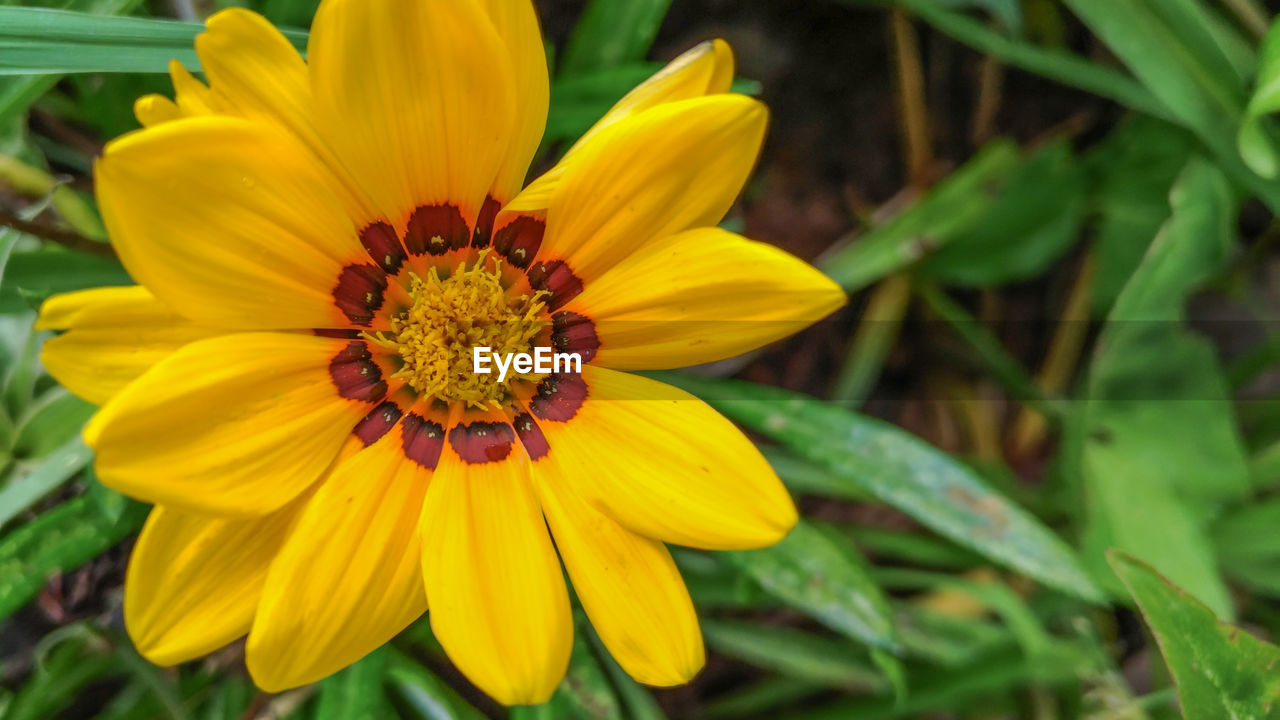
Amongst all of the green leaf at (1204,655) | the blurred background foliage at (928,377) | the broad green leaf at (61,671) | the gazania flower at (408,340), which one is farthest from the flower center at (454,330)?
the green leaf at (1204,655)

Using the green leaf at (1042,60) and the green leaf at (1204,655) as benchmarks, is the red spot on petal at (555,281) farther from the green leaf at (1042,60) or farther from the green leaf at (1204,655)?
the green leaf at (1042,60)

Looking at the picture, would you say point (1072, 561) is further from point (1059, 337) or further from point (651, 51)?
point (651, 51)

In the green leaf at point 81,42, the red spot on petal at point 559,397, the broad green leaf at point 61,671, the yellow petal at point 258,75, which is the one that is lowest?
the broad green leaf at point 61,671

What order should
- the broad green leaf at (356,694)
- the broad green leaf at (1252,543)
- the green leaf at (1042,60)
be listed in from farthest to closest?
the broad green leaf at (1252,543) < the green leaf at (1042,60) < the broad green leaf at (356,694)

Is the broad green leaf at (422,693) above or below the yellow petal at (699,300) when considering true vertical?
below

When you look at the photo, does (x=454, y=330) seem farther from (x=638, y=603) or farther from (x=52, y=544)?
(x=52, y=544)

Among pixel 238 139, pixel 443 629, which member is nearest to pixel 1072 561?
pixel 443 629
